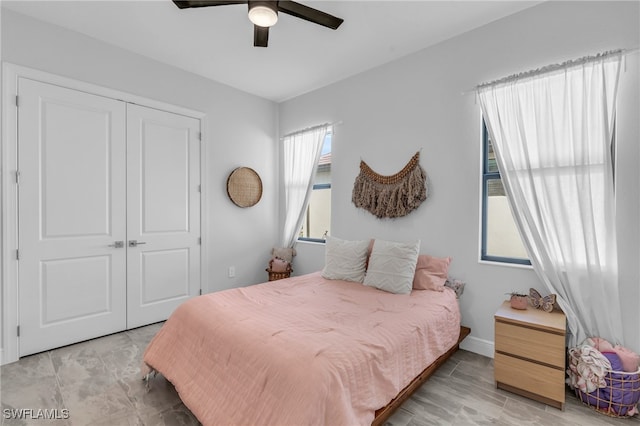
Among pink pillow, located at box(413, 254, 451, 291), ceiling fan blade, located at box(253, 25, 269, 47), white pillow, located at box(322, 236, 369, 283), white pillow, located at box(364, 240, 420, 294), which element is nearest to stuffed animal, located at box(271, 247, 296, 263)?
white pillow, located at box(322, 236, 369, 283)

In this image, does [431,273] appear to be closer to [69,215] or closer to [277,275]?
[277,275]

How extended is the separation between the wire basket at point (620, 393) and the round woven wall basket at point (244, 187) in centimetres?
382

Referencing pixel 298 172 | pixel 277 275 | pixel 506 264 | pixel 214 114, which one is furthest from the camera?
Answer: pixel 298 172

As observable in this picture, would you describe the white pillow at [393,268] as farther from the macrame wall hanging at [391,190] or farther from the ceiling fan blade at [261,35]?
the ceiling fan blade at [261,35]

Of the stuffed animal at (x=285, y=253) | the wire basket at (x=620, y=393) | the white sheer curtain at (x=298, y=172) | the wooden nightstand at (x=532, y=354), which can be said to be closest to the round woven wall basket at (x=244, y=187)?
the white sheer curtain at (x=298, y=172)

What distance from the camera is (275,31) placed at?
275cm

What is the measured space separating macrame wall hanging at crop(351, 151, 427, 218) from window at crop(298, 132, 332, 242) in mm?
596

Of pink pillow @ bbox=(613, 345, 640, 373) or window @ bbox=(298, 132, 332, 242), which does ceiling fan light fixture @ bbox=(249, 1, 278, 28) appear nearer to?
window @ bbox=(298, 132, 332, 242)

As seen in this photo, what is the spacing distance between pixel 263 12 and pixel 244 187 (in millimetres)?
2549

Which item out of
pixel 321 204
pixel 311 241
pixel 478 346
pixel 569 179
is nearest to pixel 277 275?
pixel 311 241

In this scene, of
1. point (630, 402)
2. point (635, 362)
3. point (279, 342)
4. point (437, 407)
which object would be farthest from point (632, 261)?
point (279, 342)

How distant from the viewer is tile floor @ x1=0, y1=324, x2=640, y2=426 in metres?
1.81

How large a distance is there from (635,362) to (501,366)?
2.45 feet

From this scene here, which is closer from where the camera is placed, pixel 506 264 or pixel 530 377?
pixel 530 377
